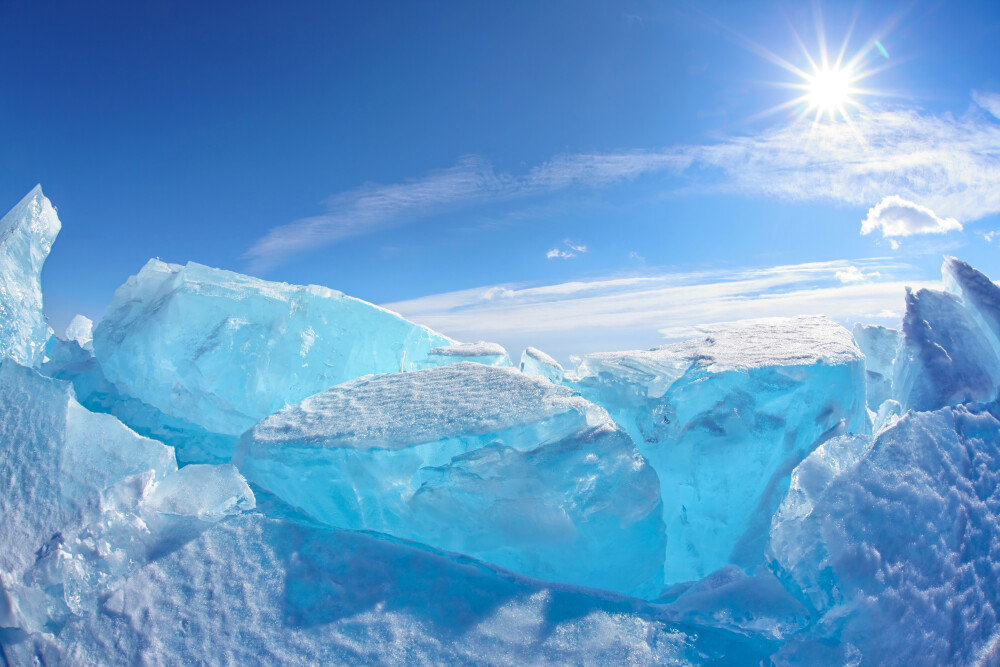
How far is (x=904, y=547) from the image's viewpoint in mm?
2902

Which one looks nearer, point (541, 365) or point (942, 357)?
point (942, 357)

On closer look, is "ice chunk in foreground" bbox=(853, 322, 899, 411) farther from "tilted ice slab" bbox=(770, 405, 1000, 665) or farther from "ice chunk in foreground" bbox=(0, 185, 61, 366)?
"ice chunk in foreground" bbox=(0, 185, 61, 366)

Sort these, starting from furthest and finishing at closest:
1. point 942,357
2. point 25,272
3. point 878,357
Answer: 1. point 878,357
2. point 25,272
3. point 942,357

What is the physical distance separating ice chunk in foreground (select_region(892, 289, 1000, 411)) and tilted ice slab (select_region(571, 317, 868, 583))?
35 cm

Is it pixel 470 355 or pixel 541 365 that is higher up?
pixel 541 365

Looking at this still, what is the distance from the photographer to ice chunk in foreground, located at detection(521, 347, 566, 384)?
5492mm

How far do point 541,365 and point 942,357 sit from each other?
3235 millimetres

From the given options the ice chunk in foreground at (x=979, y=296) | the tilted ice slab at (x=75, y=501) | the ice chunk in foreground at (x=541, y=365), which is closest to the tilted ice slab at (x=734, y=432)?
the ice chunk in foreground at (x=979, y=296)

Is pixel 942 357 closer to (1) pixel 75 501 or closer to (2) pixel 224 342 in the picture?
(1) pixel 75 501

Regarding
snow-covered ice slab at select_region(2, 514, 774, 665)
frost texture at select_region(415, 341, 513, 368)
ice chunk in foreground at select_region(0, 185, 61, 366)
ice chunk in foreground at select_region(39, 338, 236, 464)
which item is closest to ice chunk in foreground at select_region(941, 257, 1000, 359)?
snow-covered ice slab at select_region(2, 514, 774, 665)

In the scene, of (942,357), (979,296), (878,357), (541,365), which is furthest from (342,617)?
(878,357)

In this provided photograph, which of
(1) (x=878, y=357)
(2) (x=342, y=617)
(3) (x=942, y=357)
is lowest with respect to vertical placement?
(2) (x=342, y=617)

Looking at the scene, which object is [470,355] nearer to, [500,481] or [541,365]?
[541,365]

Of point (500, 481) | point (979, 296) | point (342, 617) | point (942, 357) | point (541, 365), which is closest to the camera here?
point (342, 617)
